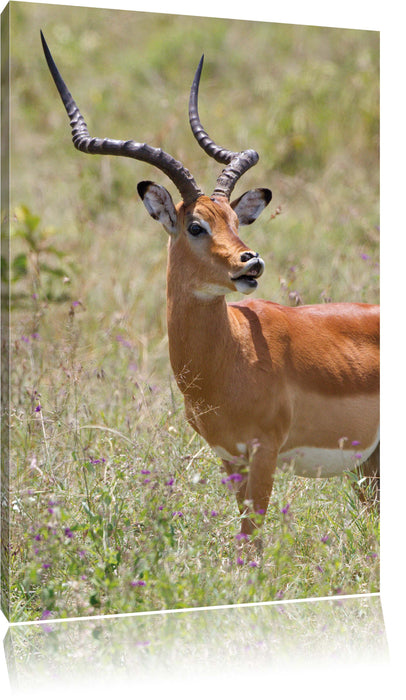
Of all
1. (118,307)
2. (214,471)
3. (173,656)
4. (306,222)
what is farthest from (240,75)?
(173,656)

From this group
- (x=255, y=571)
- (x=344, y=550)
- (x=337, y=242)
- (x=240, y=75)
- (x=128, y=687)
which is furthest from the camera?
(x=240, y=75)

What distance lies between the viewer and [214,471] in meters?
5.16

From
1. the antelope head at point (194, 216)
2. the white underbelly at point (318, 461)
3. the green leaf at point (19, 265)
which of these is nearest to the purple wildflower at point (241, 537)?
the white underbelly at point (318, 461)

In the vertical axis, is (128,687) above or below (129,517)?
below

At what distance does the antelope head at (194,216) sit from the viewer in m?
4.35

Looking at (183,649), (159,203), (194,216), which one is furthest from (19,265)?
(183,649)

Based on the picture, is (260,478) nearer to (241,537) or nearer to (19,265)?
(241,537)

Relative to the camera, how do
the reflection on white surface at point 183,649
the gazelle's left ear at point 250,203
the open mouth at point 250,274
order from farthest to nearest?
1. the gazelle's left ear at point 250,203
2. the open mouth at point 250,274
3. the reflection on white surface at point 183,649

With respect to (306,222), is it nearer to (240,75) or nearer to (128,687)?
(240,75)

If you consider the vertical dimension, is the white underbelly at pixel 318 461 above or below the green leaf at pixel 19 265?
below

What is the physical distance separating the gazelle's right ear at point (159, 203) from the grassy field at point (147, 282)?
3.06 ft

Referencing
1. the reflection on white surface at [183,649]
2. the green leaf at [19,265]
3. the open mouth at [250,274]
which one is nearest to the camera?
the reflection on white surface at [183,649]

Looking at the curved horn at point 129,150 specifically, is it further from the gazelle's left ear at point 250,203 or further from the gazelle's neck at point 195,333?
the gazelle's neck at point 195,333

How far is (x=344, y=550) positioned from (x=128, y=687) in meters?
1.33
